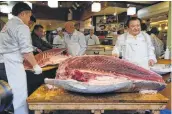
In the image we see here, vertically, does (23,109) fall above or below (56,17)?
below

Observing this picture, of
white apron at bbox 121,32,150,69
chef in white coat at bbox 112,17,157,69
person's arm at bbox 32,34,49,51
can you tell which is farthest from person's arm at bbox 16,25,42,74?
person's arm at bbox 32,34,49,51

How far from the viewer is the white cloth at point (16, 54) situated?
2.51 meters

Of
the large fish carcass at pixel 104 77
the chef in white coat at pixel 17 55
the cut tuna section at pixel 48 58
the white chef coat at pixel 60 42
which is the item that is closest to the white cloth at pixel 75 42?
the white chef coat at pixel 60 42

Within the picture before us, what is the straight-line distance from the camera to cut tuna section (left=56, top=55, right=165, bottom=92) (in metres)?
1.95

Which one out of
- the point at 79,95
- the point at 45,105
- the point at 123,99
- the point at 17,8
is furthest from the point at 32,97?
the point at 17,8

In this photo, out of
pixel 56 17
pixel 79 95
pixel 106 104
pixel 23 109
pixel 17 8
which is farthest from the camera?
pixel 56 17

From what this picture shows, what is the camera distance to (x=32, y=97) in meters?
Answer: 1.89

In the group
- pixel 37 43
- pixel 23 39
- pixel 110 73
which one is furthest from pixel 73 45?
Answer: pixel 110 73

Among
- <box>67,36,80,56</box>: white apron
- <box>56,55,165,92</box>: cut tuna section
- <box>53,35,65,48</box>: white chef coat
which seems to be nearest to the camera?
<box>56,55,165,92</box>: cut tuna section

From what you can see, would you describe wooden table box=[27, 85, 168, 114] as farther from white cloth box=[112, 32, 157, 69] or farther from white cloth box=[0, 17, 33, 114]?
white cloth box=[112, 32, 157, 69]

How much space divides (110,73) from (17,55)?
3.71 feet

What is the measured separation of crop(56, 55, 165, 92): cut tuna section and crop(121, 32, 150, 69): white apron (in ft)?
3.51

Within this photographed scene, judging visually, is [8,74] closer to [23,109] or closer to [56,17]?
[23,109]

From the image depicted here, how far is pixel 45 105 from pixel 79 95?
0.94 ft
